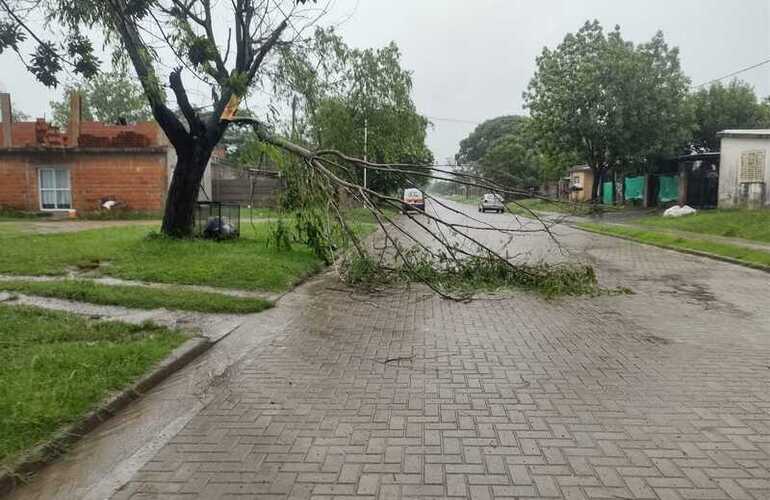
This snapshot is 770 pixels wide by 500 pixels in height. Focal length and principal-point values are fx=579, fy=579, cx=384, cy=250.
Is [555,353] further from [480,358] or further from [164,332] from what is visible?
[164,332]

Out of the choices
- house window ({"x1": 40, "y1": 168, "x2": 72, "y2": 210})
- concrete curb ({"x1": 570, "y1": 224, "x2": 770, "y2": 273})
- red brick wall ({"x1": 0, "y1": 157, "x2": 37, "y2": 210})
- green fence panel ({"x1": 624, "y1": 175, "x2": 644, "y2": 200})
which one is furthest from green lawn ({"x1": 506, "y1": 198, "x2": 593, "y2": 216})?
green fence panel ({"x1": 624, "y1": 175, "x2": 644, "y2": 200})

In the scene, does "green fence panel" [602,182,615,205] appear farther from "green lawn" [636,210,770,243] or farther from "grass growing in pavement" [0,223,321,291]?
"grass growing in pavement" [0,223,321,291]

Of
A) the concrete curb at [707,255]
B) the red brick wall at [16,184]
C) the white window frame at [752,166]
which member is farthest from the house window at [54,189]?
the white window frame at [752,166]

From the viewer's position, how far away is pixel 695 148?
3794 centimetres

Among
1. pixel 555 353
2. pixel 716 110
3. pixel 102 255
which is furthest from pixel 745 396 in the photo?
pixel 716 110

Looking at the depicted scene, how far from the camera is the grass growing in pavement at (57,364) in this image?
378 cm

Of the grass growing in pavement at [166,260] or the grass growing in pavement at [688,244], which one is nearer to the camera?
the grass growing in pavement at [166,260]

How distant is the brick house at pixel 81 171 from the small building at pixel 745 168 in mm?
22186

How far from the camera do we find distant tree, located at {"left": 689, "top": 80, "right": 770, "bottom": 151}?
3641 centimetres

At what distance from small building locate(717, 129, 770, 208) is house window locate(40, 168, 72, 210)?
27317 millimetres

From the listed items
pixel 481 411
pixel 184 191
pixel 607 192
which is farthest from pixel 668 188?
pixel 481 411

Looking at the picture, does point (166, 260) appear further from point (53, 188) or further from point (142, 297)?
point (53, 188)

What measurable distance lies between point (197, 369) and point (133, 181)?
19.4 m

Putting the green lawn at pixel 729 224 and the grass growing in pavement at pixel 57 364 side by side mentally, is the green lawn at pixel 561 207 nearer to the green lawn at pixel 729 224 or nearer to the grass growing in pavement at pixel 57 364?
the grass growing in pavement at pixel 57 364
